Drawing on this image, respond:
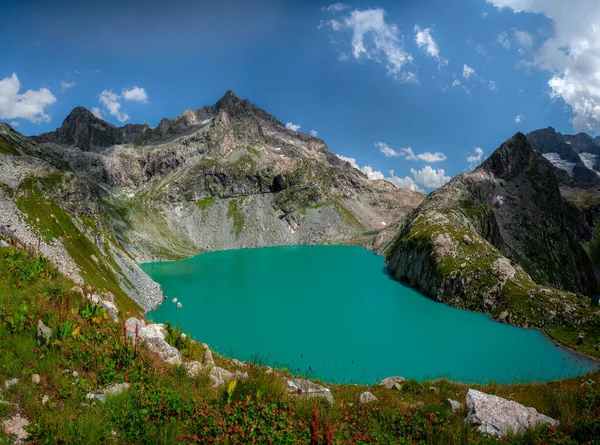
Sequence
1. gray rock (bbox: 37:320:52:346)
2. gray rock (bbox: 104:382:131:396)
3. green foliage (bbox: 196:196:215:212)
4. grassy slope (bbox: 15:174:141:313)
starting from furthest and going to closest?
green foliage (bbox: 196:196:215:212) → grassy slope (bbox: 15:174:141:313) → gray rock (bbox: 37:320:52:346) → gray rock (bbox: 104:382:131:396)

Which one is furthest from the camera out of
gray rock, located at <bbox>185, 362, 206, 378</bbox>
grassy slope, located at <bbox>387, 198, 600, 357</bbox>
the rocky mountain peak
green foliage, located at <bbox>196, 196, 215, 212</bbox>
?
green foliage, located at <bbox>196, 196, 215, 212</bbox>

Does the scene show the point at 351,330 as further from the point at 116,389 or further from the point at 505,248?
the point at 505,248

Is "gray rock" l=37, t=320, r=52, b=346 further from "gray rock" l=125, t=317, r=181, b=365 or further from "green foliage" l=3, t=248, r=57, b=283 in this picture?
"green foliage" l=3, t=248, r=57, b=283

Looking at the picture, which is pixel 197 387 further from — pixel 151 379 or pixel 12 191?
pixel 12 191

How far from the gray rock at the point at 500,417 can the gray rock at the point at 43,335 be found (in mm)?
12826

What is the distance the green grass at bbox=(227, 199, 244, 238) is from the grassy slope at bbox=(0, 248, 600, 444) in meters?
166

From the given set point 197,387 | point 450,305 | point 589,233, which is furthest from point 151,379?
A: point 589,233

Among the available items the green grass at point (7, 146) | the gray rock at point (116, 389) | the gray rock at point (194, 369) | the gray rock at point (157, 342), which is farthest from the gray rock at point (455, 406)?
the green grass at point (7, 146)

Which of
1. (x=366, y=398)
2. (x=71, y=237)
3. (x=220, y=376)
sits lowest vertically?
(x=71, y=237)

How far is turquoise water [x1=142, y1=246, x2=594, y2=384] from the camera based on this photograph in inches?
1532

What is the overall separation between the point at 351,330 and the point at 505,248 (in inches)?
3004

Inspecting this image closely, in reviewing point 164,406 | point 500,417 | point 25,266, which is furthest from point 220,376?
point 25,266

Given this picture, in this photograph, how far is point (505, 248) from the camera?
4099 inches

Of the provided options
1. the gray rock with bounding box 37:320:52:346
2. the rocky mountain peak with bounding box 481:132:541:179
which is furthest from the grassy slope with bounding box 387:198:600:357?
the rocky mountain peak with bounding box 481:132:541:179
